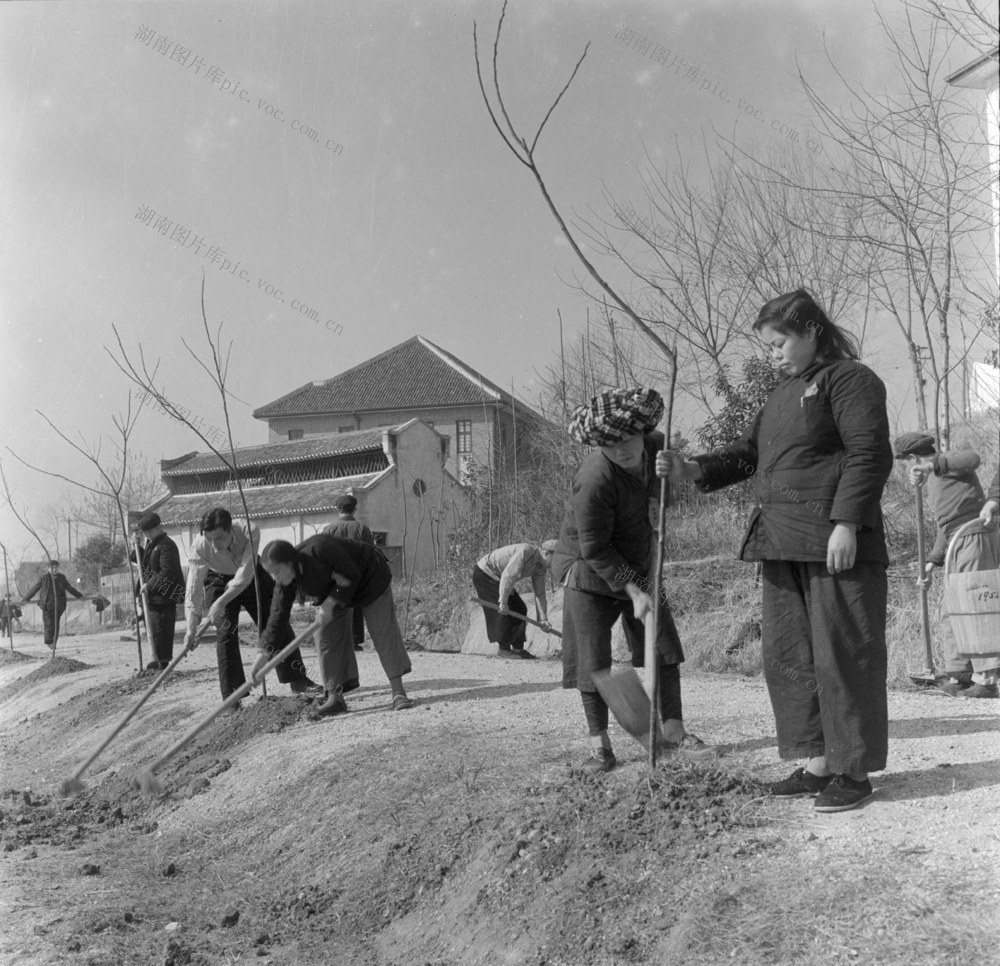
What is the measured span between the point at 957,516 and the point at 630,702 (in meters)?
3.52

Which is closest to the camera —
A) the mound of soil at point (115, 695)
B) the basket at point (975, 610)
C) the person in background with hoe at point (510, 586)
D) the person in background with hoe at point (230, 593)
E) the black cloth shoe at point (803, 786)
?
the black cloth shoe at point (803, 786)

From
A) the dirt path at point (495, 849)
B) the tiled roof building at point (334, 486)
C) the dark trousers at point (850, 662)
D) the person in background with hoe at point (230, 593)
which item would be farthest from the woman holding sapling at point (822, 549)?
the tiled roof building at point (334, 486)

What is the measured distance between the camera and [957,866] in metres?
2.86

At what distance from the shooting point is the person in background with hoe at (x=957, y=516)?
6.26m

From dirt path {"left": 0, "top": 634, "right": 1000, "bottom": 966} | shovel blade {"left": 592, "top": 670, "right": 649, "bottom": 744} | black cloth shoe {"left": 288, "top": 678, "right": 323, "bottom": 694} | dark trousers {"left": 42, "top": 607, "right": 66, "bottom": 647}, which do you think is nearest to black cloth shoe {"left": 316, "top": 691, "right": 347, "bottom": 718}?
dirt path {"left": 0, "top": 634, "right": 1000, "bottom": 966}

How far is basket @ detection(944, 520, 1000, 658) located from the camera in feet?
19.3

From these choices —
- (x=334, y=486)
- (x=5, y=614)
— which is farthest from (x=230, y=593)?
(x=334, y=486)

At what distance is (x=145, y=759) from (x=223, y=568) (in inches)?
59.1

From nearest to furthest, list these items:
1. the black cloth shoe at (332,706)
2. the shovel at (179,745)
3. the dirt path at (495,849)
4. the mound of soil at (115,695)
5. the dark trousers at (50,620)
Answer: the dirt path at (495,849) → the shovel at (179,745) → the black cloth shoe at (332,706) → the mound of soil at (115,695) → the dark trousers at (50,620)

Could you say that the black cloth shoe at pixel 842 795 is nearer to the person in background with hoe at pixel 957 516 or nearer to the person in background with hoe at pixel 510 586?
the person in background with hoe at pixel 957 516

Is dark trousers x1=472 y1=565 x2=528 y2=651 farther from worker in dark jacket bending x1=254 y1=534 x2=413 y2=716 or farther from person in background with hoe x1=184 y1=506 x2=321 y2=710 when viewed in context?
worker in dark jacket bending x1=254 y1=534 x2=413 y2=716

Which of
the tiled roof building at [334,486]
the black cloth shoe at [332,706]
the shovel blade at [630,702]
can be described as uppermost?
the tiled roof building at [334,486]

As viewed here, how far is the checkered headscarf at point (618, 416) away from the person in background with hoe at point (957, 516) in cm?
292

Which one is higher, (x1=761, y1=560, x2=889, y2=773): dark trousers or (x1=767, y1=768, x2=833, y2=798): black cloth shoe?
(x1=761, y1=560, x2=889, y2=773): dark trousers
